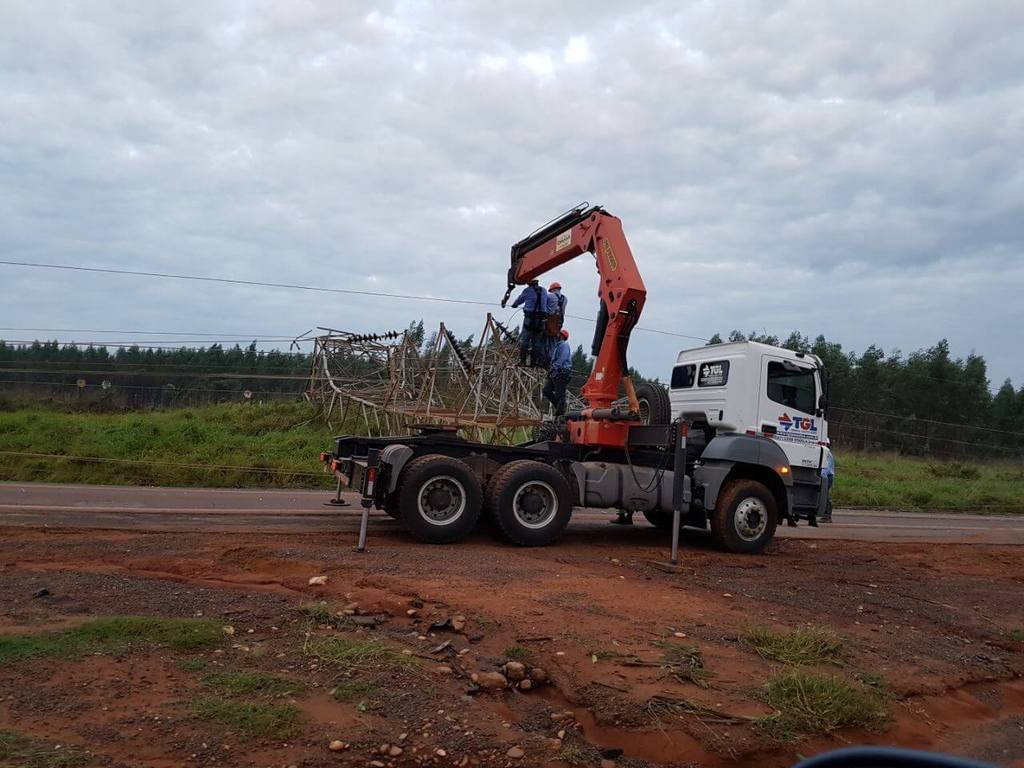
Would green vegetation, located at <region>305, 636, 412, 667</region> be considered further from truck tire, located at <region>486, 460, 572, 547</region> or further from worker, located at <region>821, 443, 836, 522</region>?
worker, located at <region>821, 443, 836, 522</region>

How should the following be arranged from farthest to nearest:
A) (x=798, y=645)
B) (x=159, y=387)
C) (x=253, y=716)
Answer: (x=159, y=387) → (x=798, y=645) → (x=253, y=716)

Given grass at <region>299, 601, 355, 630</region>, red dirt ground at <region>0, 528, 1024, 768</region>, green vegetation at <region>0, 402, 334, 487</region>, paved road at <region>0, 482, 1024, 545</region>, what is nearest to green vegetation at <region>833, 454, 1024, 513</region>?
paved road at <region>0, 482, 1024, 545</region>

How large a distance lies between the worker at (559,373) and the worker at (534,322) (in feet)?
0.69

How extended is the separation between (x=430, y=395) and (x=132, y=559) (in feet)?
45.5

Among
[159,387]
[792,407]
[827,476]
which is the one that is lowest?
[827,476]

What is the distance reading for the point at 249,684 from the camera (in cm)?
466

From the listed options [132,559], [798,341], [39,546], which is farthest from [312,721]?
[798,341]

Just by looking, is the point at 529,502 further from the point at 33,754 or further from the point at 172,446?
the point at 172,446

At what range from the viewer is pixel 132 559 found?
7957mm

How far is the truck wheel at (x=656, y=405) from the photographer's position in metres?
12.3

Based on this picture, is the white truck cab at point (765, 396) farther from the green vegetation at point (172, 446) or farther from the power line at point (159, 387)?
the power line at point (159, 387)

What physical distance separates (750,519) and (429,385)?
1201 cm

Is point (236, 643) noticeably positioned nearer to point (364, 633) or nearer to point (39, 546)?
point (364, 633)

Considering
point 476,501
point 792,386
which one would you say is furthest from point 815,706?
point 792,386
